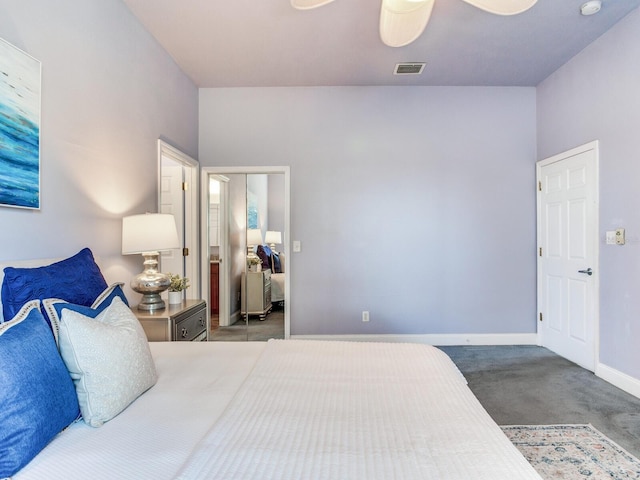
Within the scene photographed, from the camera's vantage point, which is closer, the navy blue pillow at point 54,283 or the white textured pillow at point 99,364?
the white textured pillow at point 99,364

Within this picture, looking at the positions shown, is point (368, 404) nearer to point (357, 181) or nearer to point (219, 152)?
point (357, 181)

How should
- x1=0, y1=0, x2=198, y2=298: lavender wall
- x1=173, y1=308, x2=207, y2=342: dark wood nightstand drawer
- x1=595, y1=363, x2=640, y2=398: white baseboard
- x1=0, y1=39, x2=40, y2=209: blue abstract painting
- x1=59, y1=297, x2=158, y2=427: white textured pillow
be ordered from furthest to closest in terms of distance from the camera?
x1=595, y1=363, x2=640, y2=398: white baseboard
x1=173, y1=308, x2=207, y2=342: dark wood nightstand drawer
x1=0, y1=0, x2=198, y2=298: lavender wall
x1=0, y1=39, x2=40, y2=209: blue abstract painting
x1=59, y1=297, x2=158, y2=427: white textured pillow

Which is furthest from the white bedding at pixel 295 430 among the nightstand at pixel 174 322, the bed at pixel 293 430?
the nightstand at pixel 174 322

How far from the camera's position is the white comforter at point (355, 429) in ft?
2.68

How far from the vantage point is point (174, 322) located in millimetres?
2229

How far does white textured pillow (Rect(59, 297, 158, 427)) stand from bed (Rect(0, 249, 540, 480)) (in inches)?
Result: 1.1

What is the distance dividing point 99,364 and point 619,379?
11.5 ft

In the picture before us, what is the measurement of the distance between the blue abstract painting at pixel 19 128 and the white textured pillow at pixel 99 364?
30.8 inches

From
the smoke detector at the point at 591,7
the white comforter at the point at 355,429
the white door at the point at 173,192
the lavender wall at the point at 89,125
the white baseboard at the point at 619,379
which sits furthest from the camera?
the white door at the point at 173,192

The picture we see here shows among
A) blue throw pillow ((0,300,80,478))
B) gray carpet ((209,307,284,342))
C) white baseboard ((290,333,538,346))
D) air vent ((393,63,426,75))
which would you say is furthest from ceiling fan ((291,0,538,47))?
gray carpet ((209,307,284,342))

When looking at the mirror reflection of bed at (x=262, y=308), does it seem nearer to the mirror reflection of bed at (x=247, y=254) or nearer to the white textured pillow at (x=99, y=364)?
the mirror reflection of bed at (x=247, y=254)

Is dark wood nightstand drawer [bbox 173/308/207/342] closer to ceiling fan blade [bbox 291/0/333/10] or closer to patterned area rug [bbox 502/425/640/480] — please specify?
ceiling fan blade [bbox 291/0/333/10]

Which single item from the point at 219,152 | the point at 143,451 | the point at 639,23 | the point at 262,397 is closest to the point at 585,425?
the point at 262,397

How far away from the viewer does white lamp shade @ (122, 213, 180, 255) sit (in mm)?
2184
